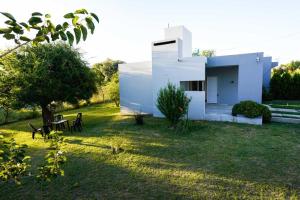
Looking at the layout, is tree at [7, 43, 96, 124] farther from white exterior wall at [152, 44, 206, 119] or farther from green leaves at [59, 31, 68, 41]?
green leaves at [59, 31, 68, 41]

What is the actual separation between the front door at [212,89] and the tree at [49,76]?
385 inches

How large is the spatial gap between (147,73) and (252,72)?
7704 millimetres

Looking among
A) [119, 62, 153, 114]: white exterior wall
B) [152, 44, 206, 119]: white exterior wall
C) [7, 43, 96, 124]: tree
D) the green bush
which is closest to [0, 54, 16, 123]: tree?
[7, 43, 96, 124]: tree

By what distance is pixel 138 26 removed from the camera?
46.6 ft

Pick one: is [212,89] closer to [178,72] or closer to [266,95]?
[178,72]

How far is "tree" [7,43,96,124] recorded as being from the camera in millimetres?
10703

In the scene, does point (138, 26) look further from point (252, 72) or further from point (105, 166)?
point (105, 166)

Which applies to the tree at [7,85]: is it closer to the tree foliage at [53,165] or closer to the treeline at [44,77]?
the treeline at [44,77]

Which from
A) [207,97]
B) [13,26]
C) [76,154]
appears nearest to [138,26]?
[207,97]

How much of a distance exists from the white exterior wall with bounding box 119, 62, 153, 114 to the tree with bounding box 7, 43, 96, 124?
12.0 ft

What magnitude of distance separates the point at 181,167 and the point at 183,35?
12637mm

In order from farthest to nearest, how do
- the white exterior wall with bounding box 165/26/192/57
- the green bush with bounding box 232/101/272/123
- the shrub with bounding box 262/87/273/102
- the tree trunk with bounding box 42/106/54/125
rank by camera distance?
the shrub with bounding box 262/87/273/102 < the white exterior wall with bounding box 165/26/192/57 < the tree trunk with bounding box 42/106/54/125 < the green bush with bounding box 232/101/272/123

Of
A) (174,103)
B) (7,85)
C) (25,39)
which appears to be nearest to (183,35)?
(174,103)

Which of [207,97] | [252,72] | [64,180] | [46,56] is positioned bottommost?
[64,180]
